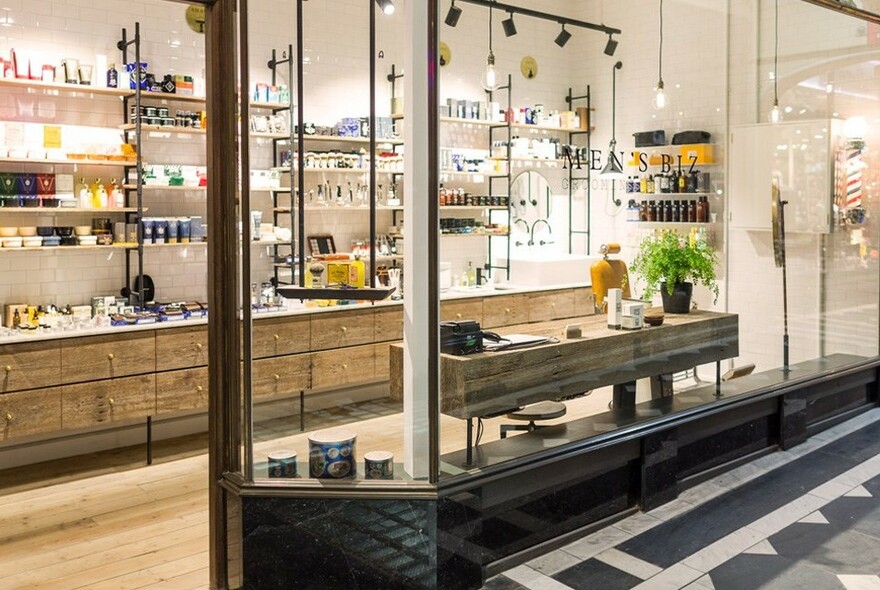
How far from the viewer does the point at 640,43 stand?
5.13 m

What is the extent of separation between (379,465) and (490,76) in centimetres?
279

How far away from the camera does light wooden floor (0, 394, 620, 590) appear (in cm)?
370

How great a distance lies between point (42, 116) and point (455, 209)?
2.95 m

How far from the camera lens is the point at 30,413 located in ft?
16.3

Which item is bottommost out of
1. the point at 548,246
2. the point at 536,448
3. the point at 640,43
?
the point at 536,448

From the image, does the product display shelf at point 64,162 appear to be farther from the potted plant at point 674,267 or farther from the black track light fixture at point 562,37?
the potted plant at point 674,267

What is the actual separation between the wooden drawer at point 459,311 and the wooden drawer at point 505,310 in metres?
0.04

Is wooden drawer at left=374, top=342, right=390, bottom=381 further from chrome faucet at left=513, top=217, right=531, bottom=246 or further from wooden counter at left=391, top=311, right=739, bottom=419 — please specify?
chrome faucet at left=513, top=217, right=531, bottom=246

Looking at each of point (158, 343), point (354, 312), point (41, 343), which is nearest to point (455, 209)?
point (354, 312)

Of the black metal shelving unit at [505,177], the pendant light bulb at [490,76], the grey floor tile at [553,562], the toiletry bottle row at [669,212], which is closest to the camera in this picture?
the grey floor tile at [553,562]

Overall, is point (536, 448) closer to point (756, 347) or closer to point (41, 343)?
point (756, 347)

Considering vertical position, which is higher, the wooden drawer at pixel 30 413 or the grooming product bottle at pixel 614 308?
the grooming product bottle at pixel 614 308

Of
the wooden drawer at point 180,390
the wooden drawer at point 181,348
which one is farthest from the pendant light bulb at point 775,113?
the wooden drawer at point 180,390

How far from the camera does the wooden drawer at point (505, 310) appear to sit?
400 cm
